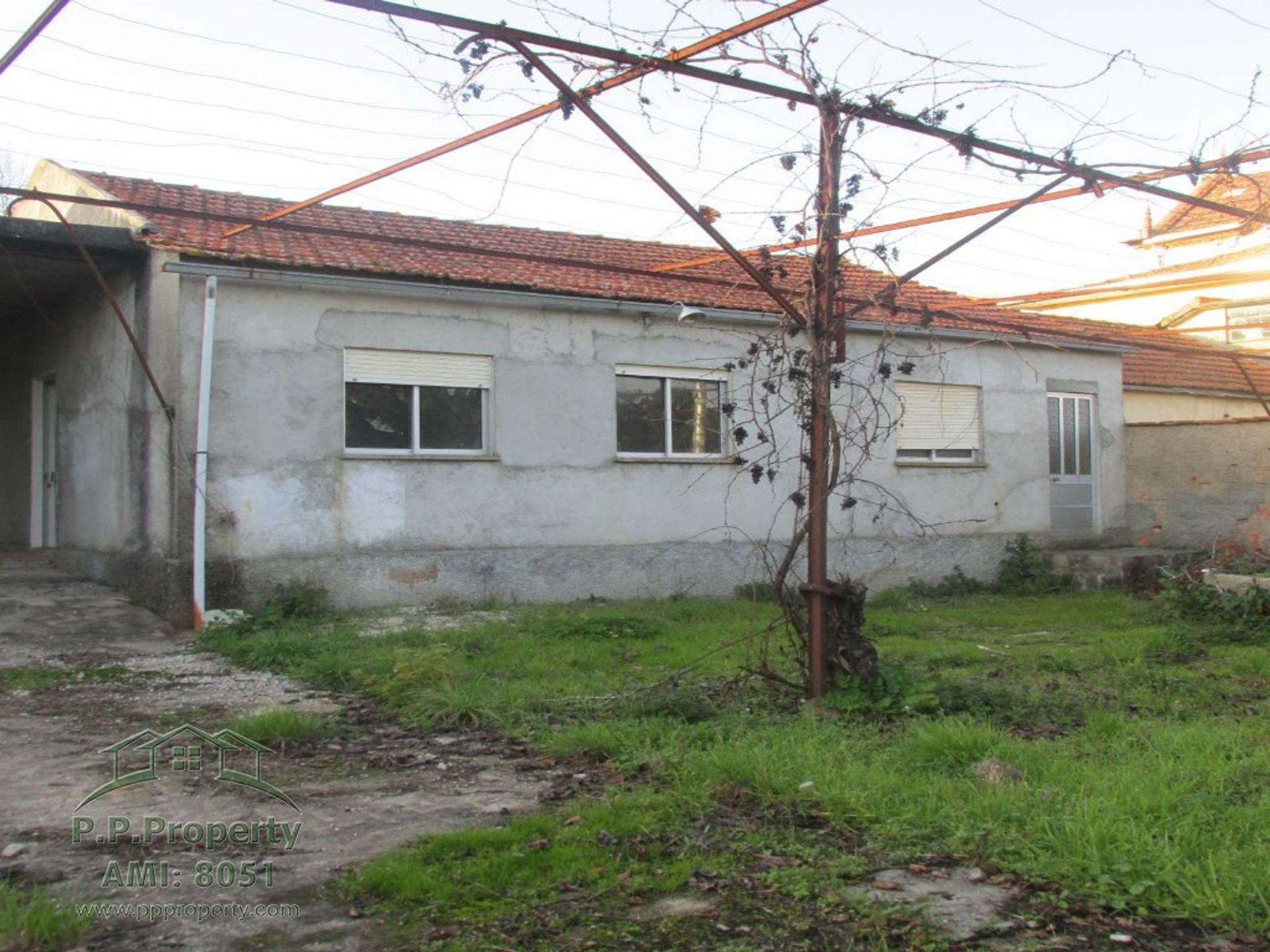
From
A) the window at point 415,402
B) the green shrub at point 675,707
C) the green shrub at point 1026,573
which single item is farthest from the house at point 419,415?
the green shrub at point 675,707

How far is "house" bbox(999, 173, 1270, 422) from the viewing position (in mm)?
11500

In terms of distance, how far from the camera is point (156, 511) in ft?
36.1

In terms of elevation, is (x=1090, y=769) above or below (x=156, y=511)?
below

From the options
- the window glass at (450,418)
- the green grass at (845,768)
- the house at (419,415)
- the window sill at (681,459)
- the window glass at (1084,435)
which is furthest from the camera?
the window glass at (1084,435)

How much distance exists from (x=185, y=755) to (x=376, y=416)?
20.4 ft

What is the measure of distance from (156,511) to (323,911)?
26.4 feet

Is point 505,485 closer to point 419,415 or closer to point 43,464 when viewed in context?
point 419,415

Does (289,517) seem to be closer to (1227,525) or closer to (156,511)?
(156,511)

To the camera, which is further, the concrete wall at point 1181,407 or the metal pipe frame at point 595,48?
the concrete wall at point 1181,407

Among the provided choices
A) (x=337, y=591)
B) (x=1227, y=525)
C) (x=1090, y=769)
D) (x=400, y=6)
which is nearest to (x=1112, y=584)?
(x=1227, y=525)

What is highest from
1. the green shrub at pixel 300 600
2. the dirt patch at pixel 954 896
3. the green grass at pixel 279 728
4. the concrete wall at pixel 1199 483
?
the concrete wall at pixel 1199 483

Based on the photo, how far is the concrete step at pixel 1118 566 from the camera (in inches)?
610

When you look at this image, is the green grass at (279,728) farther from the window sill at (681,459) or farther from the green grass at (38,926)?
the window sill at (681,459)

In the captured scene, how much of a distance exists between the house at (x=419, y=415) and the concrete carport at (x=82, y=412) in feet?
0.15
